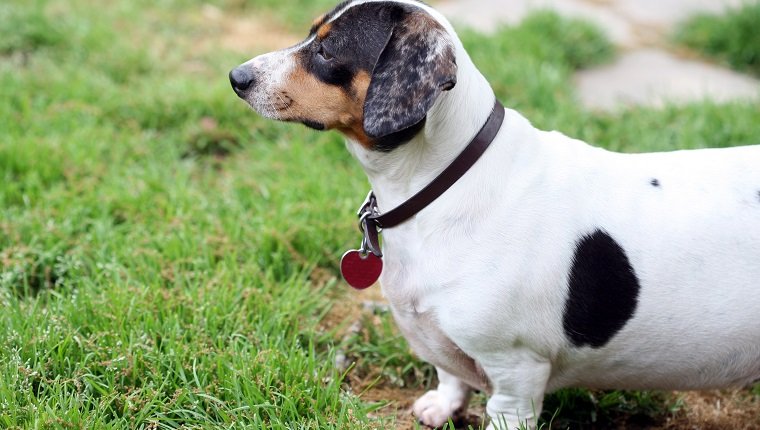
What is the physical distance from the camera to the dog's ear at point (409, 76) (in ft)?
7.43

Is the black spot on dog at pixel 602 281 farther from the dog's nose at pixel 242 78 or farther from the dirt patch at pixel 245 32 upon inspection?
the dirt patch at pixel 245 32

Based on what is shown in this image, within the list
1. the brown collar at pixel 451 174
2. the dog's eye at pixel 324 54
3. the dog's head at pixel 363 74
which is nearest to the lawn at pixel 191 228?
the brown collar at pixel 451 174

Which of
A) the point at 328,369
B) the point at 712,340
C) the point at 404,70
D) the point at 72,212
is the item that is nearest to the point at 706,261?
the point at 712,340

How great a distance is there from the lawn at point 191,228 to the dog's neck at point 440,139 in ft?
2.26

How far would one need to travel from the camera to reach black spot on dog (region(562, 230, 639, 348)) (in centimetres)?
240

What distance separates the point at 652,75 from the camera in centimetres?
547

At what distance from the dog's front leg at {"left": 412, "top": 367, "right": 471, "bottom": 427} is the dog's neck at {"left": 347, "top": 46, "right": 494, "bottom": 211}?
70 centimetres

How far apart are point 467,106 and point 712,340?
0.97 meters

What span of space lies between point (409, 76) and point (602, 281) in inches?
31.1

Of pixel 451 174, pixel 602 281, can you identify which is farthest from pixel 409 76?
pixel 602 281

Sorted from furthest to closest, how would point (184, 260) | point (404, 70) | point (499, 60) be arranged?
point (499, 60) → point (184, 260) → point (404, 70)

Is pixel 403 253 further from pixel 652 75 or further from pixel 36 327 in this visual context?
pixel 652 75

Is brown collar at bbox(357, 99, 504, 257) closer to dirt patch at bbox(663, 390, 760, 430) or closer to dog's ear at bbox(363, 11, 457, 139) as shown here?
dog's ear at bbox(363, 11, 457, 139)

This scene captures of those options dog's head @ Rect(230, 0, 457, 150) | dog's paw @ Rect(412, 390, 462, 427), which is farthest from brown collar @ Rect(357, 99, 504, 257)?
dog's paw @ Rect(412, 390, 462, 427)
